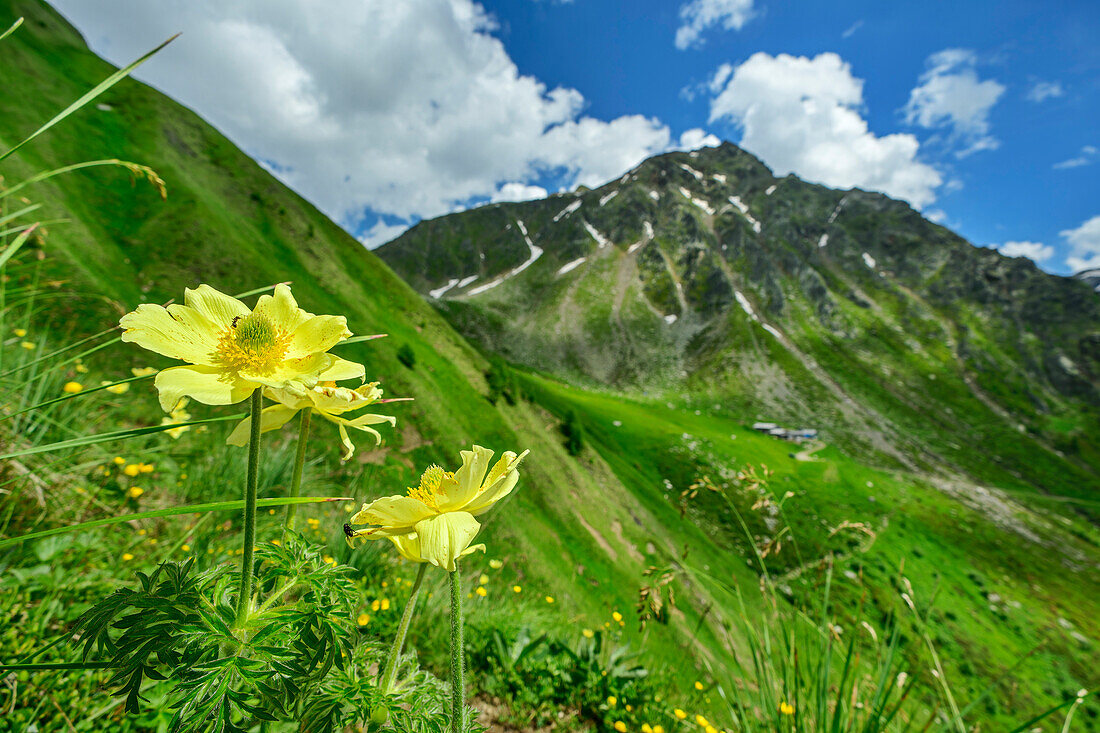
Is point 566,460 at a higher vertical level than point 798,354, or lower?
lower

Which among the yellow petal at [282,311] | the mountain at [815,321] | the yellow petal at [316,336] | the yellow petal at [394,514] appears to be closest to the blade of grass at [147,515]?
the yellow petal at [394,514]

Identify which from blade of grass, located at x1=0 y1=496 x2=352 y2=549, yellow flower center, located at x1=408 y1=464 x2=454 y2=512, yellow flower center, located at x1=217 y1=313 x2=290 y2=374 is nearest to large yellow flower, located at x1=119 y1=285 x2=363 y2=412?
yellow flower center, located at x1=217 y1=313 x2=290 y2=374

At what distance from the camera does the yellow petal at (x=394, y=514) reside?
1.60 m

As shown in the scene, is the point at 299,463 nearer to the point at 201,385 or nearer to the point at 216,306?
the point at 201,385

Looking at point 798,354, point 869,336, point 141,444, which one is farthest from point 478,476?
point 869,336

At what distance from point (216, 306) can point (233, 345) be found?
0.30 metres

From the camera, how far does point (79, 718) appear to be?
2414mm

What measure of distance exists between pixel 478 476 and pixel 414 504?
272mm

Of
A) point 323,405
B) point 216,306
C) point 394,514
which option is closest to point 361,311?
point 216,306

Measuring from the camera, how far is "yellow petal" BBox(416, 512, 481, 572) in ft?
5.11

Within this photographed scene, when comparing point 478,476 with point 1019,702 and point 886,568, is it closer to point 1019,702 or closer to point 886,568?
point 1019,702

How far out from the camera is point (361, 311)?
22.9 meters

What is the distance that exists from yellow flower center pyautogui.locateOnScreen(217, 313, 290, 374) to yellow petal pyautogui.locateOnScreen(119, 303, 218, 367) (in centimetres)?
6

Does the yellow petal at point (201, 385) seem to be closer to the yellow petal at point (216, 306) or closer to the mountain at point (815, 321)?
the yellow petal at point (216, 306)
